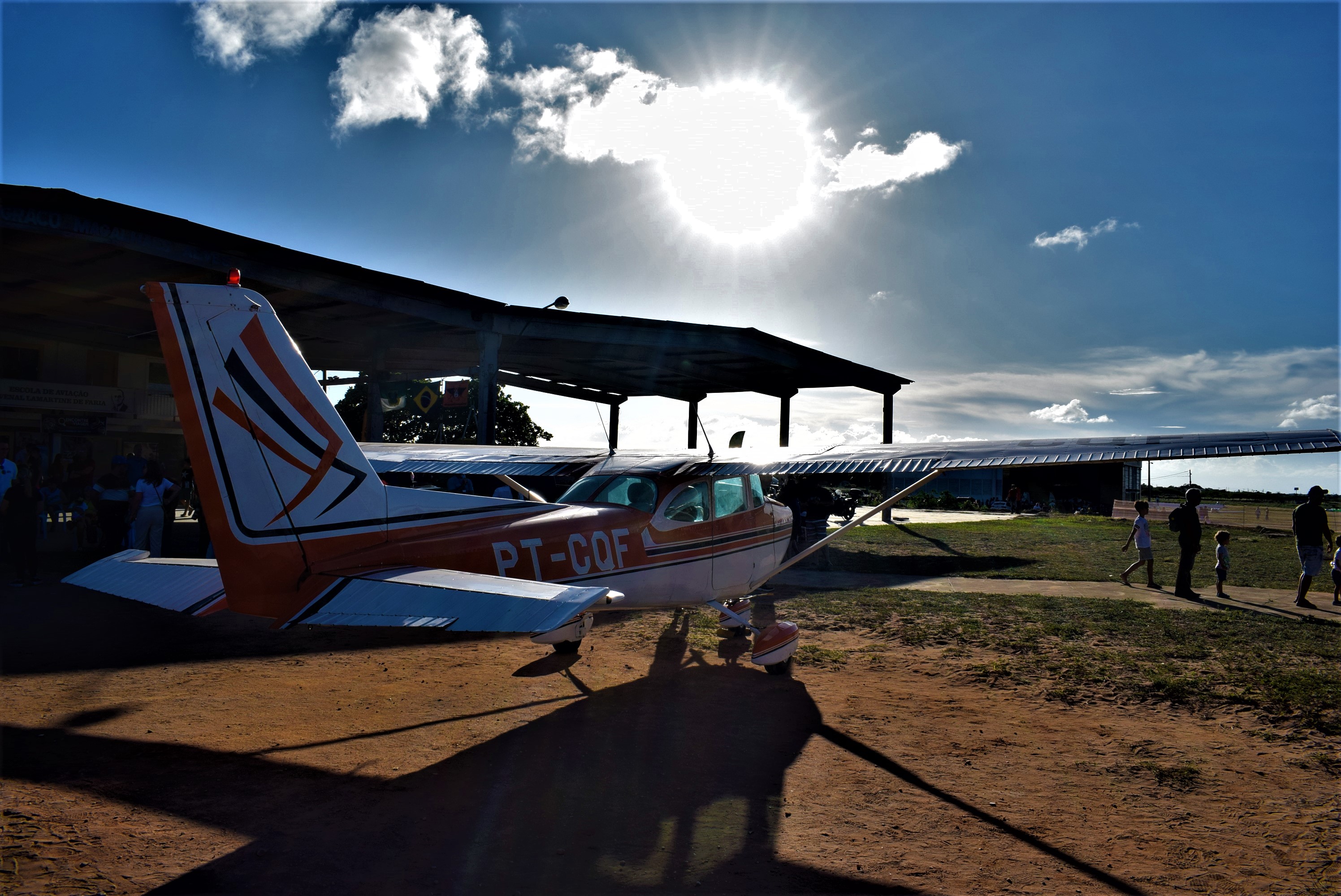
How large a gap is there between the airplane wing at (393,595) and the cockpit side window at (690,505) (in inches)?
104

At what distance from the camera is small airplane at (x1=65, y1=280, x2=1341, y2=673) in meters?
4.48

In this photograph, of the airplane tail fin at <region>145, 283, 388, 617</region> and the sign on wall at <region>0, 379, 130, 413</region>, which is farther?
the sign on wall at <region>0, 379, 130, 413</region>

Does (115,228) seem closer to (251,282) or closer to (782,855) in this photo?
(251,282)

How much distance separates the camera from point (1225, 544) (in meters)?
12.2

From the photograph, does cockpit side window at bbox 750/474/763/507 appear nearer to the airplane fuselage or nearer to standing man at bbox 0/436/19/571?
the airplane fuselage

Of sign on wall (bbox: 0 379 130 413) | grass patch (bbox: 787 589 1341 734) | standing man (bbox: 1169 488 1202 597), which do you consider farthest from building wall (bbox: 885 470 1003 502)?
sign on wall (bbox: 0 379 130 413)

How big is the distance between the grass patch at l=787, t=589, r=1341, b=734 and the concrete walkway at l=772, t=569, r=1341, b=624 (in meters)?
0.54

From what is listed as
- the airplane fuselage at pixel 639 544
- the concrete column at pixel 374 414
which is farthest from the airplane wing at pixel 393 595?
the concrete column at pixel 374 414

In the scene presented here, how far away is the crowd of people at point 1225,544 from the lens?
10781mm

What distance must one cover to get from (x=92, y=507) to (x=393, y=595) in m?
15.5

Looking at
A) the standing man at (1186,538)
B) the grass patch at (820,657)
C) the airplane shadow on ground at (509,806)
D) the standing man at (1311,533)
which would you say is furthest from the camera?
the standing man at (1186,538)

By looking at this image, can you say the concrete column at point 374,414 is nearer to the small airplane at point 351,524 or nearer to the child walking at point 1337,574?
the small airplane at point 351,524

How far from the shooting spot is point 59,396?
2597cm

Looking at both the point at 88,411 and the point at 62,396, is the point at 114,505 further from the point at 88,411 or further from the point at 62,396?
the point at 88,411
